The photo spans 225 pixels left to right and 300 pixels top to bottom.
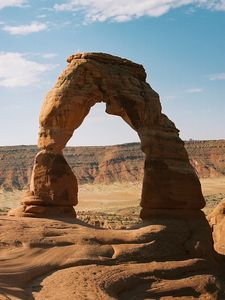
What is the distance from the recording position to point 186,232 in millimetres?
14594

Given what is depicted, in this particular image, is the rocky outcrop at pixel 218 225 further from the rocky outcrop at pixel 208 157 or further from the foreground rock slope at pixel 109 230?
the rocky outcrop at pixel 208 157

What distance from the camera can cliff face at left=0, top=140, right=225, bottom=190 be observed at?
82.8 m

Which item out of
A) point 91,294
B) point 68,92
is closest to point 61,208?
point 68,92

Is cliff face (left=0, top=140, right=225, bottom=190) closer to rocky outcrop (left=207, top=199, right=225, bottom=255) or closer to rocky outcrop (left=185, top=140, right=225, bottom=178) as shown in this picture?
rocky outcrop (left=185, top=140, right=225, bottom=178)

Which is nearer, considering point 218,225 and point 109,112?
point 109,112

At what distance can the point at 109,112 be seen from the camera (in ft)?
51.5

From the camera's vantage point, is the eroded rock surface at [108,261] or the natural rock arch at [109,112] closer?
the eroded rock surface at [108,261]

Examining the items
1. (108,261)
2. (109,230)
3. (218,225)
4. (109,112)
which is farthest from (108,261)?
(218,225)

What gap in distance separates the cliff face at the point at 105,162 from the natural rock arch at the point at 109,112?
209 feet

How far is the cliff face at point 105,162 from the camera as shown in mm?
82812

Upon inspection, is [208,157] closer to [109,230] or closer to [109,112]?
[109,112]

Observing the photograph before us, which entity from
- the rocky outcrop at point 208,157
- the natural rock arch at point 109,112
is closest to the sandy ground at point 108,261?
the natural rock arch at point 109,112

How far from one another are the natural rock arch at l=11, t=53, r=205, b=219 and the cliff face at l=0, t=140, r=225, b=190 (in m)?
63.6

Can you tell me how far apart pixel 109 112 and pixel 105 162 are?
72.9m
